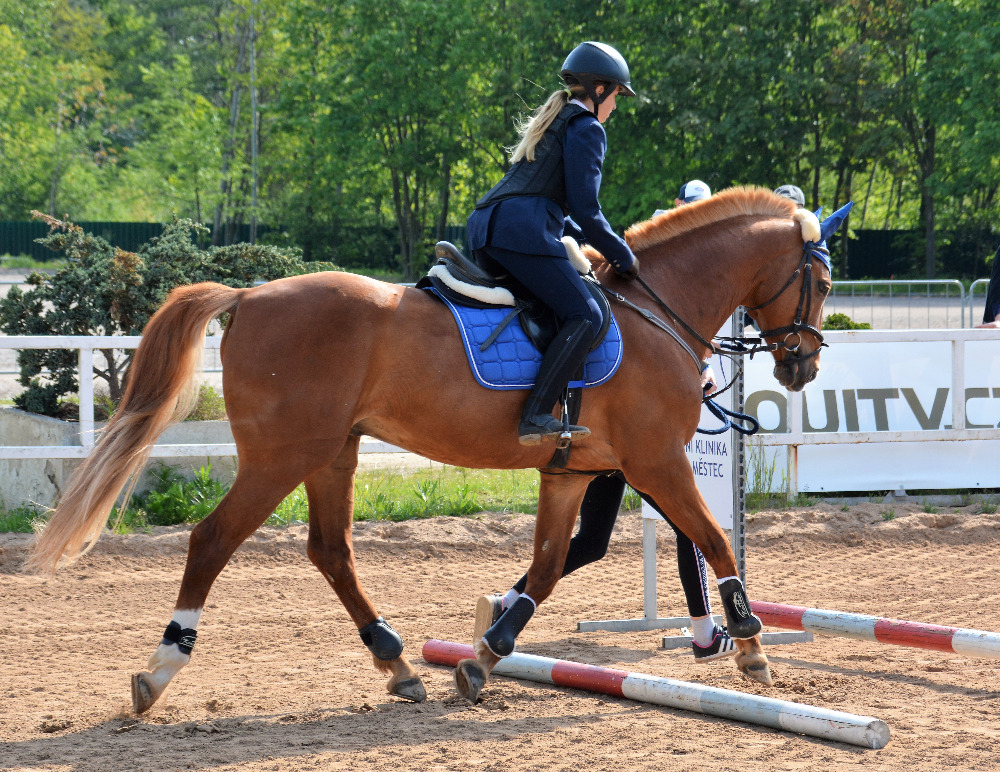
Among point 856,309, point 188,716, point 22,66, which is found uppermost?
point 22,66

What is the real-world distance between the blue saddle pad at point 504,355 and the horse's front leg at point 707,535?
492mm

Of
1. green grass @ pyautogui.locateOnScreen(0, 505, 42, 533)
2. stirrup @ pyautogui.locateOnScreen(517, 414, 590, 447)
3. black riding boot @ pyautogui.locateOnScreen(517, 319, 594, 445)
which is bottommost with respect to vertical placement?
green grass @ pyautogui.locateOnScreen(0, 505, 42, 533)

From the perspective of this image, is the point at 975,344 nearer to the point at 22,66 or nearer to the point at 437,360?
the point at 437,360

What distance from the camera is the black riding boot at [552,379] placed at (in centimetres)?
443

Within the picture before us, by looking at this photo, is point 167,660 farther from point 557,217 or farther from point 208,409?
point 208,409

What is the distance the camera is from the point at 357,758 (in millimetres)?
3883

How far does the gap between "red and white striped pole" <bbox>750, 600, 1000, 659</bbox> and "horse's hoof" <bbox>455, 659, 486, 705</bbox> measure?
5.54 feet

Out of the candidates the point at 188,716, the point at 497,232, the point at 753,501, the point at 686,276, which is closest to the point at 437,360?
the point at 497,232

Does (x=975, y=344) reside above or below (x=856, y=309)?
below

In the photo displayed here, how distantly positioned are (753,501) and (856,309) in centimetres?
1256

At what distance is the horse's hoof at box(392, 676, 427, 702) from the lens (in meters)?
4.70

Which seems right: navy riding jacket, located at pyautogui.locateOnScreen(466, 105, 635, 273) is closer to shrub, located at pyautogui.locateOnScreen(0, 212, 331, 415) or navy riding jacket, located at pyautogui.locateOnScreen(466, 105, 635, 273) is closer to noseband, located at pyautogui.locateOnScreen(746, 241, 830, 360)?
noseband, located at pyautogui.locateOnScreen(746, 241, 830, 360)

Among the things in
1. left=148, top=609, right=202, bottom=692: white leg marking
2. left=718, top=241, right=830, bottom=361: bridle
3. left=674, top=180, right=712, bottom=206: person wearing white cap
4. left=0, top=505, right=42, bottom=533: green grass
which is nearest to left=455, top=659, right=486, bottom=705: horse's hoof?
left=148, top=609, right=202, bottom=692: white leg marking

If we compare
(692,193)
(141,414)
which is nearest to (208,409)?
(141,414)
